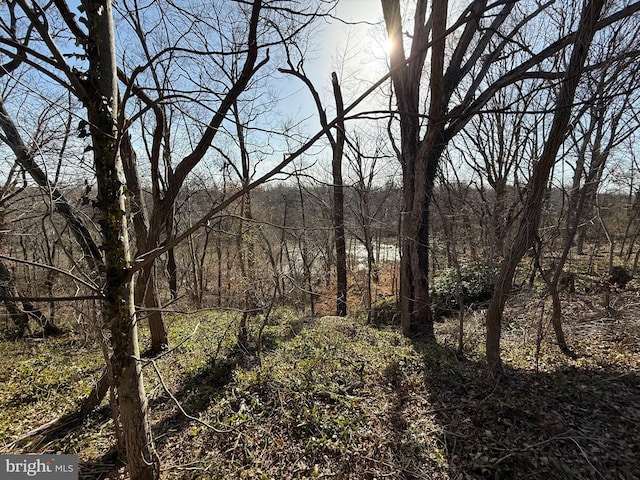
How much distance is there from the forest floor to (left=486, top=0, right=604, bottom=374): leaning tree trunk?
593 millimetres

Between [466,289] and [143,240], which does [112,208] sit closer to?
[143,240]

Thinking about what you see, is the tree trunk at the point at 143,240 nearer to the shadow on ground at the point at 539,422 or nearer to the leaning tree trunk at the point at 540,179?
the shadow on ground at the point at 539,422

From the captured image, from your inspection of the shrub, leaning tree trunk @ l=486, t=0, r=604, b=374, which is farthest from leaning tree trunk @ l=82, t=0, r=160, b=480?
the shrub

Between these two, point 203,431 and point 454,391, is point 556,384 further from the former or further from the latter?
point 203,431

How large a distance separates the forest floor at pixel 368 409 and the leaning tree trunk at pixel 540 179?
59cm

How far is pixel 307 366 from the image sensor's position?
3828mm

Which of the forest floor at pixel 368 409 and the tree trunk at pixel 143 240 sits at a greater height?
the tree trunk at pixel 143 240

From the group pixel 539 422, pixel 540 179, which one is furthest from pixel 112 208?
pixel 539 422

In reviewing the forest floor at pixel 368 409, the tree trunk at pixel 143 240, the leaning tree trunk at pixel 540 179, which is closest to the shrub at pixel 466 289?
the forest floor at pixel 368 409

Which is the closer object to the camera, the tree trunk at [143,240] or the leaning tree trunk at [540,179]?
the leaning tree trunk at [540,179]

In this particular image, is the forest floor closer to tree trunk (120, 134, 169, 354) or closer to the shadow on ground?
the shadow on ground

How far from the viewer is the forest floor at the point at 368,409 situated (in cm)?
243

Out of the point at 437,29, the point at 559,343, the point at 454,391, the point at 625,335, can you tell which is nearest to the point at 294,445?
the point at 454,391

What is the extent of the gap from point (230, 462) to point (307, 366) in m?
1.45
